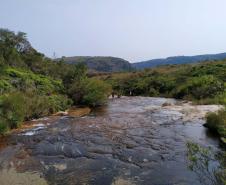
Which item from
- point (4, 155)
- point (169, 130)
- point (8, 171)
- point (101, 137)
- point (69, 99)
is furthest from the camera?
point (69, 99)

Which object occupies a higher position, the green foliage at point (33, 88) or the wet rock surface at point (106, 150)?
the green foliage at point (33, 88)

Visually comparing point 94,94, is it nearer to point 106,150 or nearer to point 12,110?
point 12,110

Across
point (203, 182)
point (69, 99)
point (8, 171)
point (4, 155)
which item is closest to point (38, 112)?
point (69, 99)

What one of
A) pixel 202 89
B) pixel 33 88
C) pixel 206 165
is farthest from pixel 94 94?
pixel 206 165

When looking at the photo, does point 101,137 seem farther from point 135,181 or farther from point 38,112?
point 38,112

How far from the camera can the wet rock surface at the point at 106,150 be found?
11.6 meters

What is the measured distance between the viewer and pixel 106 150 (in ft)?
49.8

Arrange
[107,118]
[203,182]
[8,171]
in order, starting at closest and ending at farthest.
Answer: [203,182] < [8,171] < [107,118]

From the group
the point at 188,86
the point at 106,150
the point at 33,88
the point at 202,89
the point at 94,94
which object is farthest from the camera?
the point at 188,86

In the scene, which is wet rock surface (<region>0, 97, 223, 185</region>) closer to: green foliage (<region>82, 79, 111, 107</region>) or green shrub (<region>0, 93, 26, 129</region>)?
green shrub (<region>0, 93, 26, 129</region>)

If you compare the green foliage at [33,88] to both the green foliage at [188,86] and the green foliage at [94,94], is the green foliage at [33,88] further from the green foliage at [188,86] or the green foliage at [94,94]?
the green foliage at [188,86]

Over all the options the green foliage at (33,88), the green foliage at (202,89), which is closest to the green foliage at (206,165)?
the green foliage at (33,88)

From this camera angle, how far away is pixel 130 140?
17141 mm

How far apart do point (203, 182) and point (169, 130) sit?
8933 millimetres
